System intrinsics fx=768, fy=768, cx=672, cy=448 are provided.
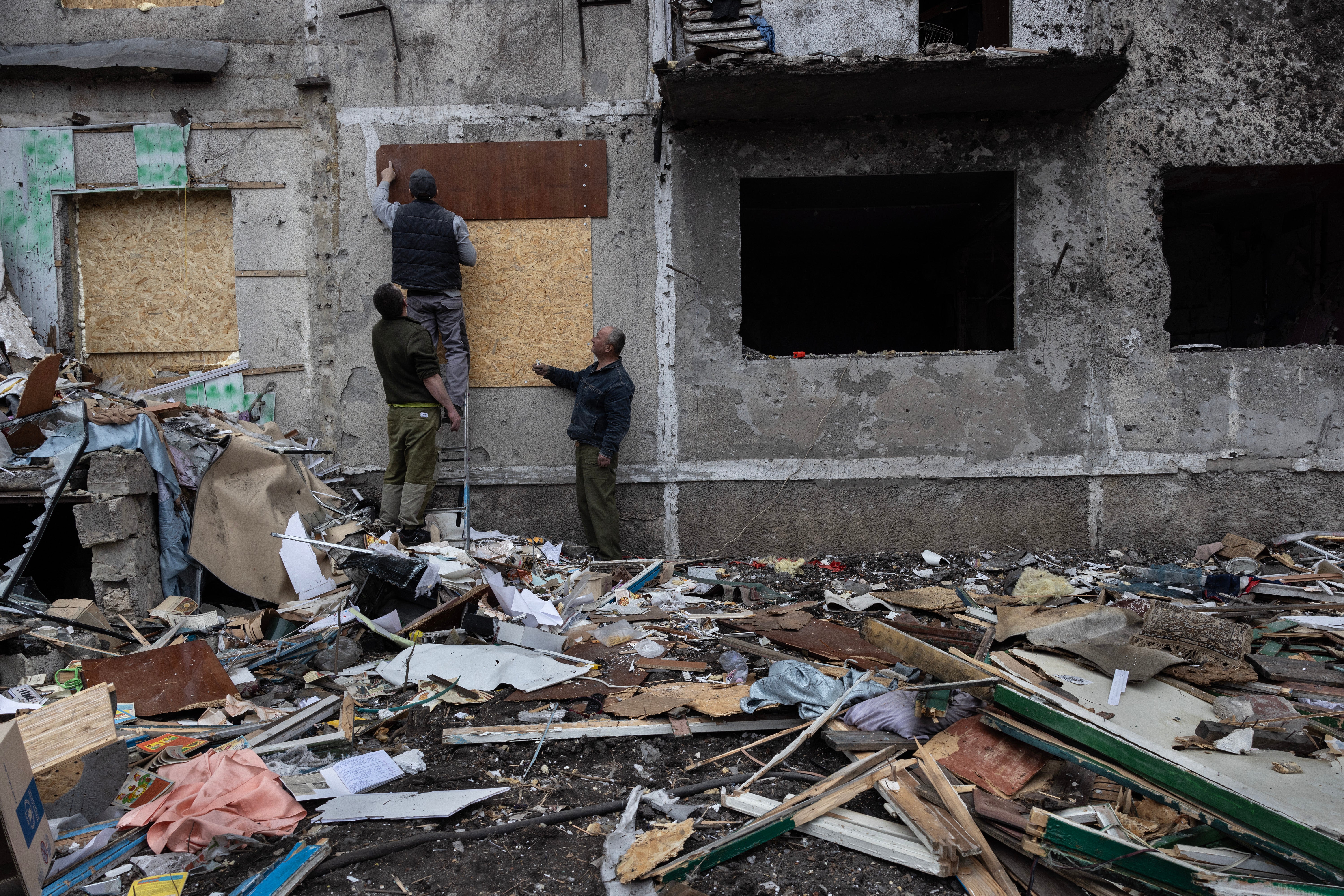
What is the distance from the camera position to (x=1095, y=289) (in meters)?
6.85

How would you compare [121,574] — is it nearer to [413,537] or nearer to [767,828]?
[413,537]

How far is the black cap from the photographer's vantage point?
20.8 feet

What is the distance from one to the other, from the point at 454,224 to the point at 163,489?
2.98m

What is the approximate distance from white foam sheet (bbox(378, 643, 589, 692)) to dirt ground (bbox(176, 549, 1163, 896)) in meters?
0.12

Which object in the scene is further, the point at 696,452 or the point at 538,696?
the point at 696,452

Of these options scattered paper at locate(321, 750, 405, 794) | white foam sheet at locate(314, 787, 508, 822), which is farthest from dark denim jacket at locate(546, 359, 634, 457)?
white foam sheet at locate(314, 787, 508, 822)

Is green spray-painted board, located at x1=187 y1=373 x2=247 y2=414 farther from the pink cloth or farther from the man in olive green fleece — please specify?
the pink cloth

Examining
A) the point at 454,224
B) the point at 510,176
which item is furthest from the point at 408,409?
the point at 510,176

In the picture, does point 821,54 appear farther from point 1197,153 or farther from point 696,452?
point 1197,153

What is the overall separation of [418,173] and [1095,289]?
596cm

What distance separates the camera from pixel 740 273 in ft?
22.2

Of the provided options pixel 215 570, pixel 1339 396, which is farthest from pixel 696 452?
pixel 1339 396

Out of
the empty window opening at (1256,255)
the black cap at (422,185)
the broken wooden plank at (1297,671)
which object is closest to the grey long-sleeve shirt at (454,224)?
the black cap at (422,185)

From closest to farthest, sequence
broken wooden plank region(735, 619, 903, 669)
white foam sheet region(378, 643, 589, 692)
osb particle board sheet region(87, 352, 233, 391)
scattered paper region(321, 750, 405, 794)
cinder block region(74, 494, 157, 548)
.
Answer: scattered paper region(321, 750, 405, 794) < white foam sheet region(378, 643, 589, 692) < broken wooden plank region(735, 619, 903, 669) < cinder block region(74, 494, 157, 548) < osb particle board sheet region(87, 352, 233, 391)
